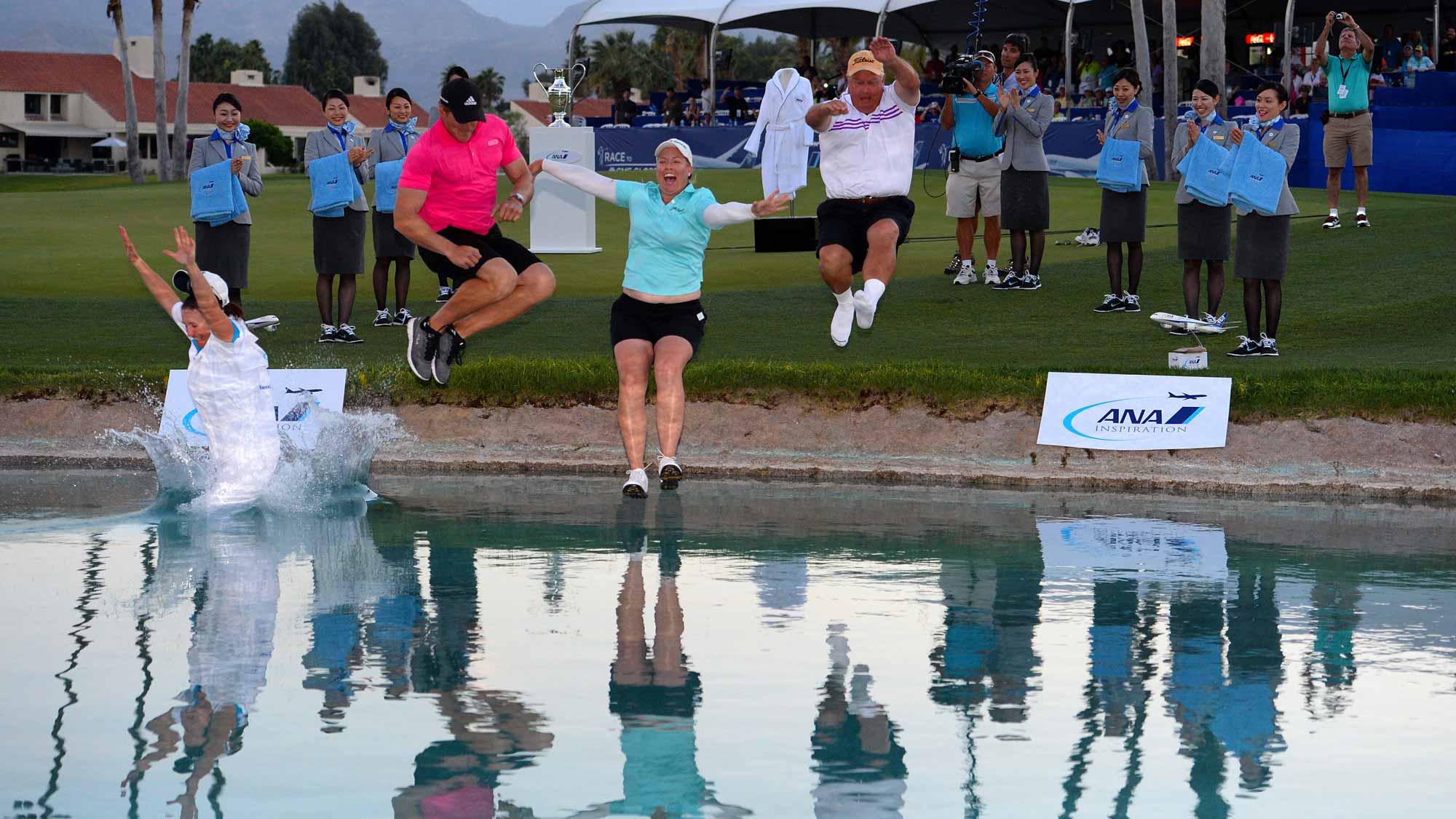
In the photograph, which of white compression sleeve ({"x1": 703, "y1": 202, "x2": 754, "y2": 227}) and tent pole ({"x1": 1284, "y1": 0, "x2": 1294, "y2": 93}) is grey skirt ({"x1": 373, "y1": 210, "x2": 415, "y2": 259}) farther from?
tent pole ({"x1": 1284, "y1": 0, "x2": 1294, "y2": 93})

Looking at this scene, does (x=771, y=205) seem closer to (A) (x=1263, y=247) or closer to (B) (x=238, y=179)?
(A) (x=1263, y=247)

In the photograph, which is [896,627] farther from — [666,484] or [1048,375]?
[1048,375]

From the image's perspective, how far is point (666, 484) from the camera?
440 inches

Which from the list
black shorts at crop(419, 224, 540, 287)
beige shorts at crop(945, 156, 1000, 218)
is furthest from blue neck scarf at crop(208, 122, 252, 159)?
beige shorts at crop(945, 156, 1000, 218)

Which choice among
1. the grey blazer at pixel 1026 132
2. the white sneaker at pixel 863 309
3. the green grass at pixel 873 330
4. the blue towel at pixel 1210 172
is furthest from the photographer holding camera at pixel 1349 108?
the white sneaker at pixel 863 309

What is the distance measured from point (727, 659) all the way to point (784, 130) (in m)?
15.6

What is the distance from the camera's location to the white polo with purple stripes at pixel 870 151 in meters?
12.5

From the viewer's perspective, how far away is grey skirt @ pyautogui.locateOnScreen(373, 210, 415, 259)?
1727cm

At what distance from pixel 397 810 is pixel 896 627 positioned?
347cm

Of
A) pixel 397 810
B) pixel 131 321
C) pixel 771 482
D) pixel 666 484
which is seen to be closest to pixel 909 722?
pixel 397 810

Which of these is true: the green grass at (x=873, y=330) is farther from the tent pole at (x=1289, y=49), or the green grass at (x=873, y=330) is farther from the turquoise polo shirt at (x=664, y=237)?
the tent pole at (x=1289, y=49)

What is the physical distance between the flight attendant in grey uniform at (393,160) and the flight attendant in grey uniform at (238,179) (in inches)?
50.9

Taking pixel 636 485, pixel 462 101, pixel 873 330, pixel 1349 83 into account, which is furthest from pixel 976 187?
pixel 462 101

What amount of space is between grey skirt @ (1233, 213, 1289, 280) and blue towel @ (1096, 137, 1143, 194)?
209 cm
